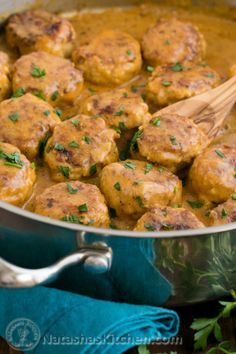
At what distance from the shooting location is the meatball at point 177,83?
3926 mm

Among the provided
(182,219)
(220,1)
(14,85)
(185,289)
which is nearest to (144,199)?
(182,219)

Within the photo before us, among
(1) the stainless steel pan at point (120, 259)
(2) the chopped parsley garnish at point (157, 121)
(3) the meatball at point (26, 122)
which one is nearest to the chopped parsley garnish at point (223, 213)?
(1) the stainless steel pan at point (120, 259)

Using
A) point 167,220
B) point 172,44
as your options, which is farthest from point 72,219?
point 172,44

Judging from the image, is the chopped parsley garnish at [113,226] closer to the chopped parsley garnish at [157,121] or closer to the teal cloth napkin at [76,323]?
the teal cloth napkin at [76,323]

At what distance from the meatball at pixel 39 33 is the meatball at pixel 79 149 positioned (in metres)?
0.90

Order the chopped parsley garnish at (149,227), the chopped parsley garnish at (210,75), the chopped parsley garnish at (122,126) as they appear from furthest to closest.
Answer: the chopped parsley garnish at (210,75), the chopped parsley garnish at (122,126), the chopped parsley garnish at (149,227)

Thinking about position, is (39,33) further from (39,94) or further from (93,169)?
(93,169)

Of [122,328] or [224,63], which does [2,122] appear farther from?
[224,63]

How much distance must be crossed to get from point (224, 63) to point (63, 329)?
7.19ft

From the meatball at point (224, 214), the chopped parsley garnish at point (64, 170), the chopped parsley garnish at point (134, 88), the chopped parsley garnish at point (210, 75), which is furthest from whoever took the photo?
the chopped parsley garnish at point (134, 88)

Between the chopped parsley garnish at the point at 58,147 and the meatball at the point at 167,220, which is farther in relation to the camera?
the chopped parsley garnish at the point at 58,147

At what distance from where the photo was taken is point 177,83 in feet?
13.0

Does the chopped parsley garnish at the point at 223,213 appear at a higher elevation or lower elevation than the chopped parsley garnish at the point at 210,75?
Result: lower

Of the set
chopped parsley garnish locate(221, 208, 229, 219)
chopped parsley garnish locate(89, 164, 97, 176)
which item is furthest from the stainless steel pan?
chopped parsley garnish locate(89, 164, 97, 176)
